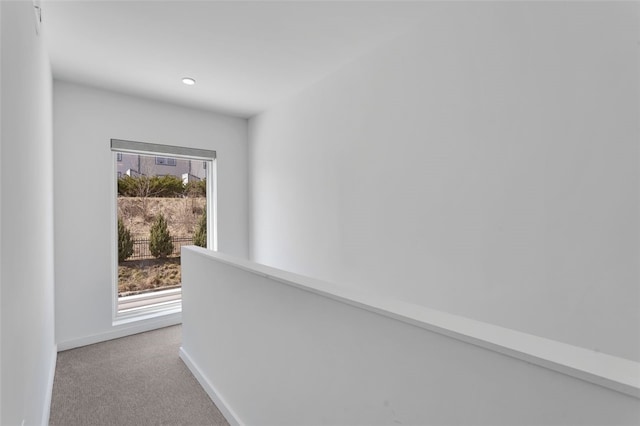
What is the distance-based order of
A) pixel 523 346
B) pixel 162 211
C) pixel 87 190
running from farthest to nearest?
pixel 162 211 → pixel 87 190 → pixel 523 346

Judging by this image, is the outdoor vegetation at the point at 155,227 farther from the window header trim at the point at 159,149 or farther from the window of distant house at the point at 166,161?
the window header trim at the point at 159,149

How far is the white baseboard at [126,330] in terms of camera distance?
2951mm

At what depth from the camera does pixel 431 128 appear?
204cm

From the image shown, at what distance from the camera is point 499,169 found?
171cm

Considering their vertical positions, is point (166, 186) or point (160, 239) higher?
point (166, 186)

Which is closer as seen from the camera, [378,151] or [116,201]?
[378,151]

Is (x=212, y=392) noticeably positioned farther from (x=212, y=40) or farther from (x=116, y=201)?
(x=212, y=40)

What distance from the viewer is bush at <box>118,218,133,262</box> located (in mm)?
3369

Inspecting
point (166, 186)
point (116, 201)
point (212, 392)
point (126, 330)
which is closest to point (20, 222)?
point (212, 392)

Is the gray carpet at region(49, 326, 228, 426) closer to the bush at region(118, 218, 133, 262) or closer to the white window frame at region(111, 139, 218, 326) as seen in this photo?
the white window frame at region(111, 139, 218, 326)

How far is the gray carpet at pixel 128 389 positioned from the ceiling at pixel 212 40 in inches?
96.1

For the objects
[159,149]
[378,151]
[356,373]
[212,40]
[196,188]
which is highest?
[212,40]

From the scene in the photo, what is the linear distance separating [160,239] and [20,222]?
2.55 m

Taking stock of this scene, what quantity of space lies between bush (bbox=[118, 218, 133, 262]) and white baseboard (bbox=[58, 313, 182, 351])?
698 millimetres
